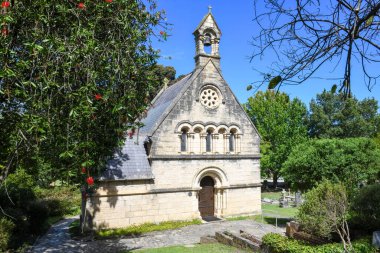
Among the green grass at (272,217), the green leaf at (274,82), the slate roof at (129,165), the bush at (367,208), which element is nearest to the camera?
the green leaf at (274,82)

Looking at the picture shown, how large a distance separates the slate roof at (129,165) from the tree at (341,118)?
3773 centimetres

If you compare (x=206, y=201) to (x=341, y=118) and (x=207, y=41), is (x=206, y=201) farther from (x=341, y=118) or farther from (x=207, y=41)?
(x=341, y=118)

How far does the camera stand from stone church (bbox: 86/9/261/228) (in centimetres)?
1847

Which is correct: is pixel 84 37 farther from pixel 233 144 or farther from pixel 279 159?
pixel 279 159

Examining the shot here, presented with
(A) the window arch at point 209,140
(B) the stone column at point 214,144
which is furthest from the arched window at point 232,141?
(A) the window arch at point 209,140

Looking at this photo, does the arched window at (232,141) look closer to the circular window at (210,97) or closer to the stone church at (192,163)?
the stone church at (192,163)

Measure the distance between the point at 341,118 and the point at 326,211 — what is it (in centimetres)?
4307

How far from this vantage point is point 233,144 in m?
22.7

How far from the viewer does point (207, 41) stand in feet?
74.9

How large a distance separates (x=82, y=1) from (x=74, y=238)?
13.6 meters

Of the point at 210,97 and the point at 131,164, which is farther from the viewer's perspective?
the point at 210,97

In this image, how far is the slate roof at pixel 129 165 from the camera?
60.0ft

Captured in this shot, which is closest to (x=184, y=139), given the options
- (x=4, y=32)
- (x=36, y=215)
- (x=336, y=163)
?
(x=336, y=163)

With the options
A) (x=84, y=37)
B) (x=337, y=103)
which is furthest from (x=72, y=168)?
(x=337, y=103)
